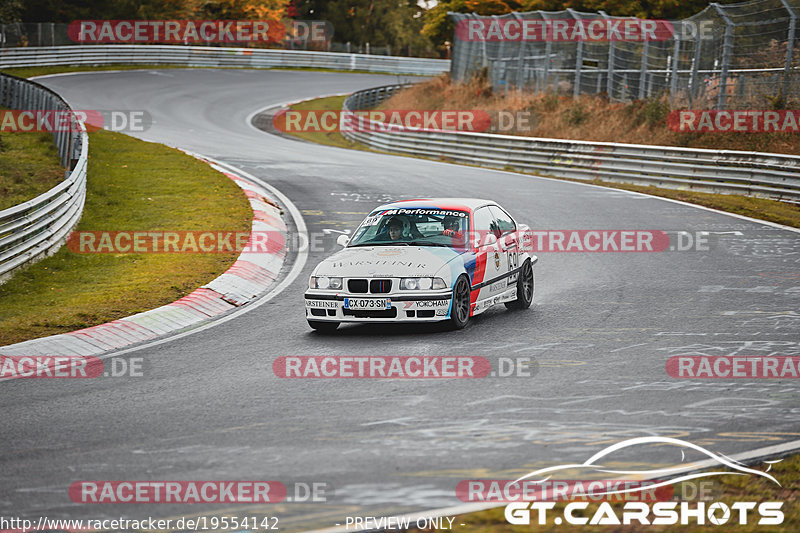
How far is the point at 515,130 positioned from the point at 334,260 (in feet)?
74.4

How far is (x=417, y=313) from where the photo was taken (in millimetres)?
10477

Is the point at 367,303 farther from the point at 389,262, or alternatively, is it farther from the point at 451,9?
the point at 451,9

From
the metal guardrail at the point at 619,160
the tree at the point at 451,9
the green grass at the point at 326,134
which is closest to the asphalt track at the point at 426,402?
the metal guardrail at the point at 619,160

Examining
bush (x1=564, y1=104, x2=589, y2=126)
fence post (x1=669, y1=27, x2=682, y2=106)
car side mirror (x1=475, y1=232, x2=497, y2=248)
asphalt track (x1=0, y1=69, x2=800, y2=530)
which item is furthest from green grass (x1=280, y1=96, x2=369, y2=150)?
car side mirror (x1=475, y1=232, x2=497, y2=248)

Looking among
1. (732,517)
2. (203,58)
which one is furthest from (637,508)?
(203,58)

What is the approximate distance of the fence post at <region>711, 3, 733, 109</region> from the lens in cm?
2480

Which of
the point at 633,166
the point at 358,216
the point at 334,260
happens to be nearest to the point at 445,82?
the point at 633,166

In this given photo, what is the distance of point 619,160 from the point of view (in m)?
25.2

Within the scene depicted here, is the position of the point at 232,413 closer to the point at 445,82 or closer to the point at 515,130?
the point at 515,130

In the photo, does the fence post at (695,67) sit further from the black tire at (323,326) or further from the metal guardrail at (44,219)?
the black tire at (323,326)

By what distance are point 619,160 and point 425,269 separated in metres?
15.8

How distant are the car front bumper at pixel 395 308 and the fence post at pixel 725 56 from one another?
17.4 meters

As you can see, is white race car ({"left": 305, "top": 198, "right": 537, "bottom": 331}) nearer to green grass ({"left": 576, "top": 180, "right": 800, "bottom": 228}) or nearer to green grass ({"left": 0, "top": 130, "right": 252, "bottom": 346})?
A: green grass ({"left": 0, "top": 130, "right": 252, "bottom": 346})

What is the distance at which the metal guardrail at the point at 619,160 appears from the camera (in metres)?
21.7
